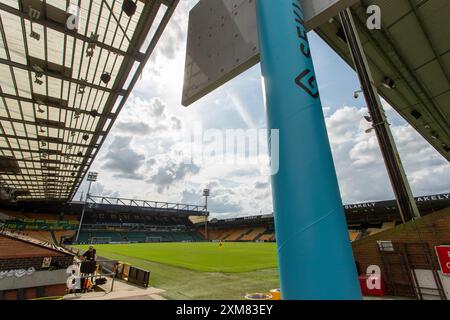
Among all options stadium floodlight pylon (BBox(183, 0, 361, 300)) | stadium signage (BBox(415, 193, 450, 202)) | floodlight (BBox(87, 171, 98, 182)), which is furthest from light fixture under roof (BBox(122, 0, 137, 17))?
floodlight (BBox(87, 171, 98, 182))

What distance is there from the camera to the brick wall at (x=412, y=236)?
22.4ft

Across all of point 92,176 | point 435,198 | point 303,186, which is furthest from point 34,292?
point 92,176

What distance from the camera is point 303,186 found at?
1.71 meters

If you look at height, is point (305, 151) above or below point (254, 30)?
below

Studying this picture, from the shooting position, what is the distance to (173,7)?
6.45 metres

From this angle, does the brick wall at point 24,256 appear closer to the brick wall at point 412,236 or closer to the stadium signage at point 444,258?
the brick wall at point 412,236

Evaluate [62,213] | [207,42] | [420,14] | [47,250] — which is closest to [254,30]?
[207,42]

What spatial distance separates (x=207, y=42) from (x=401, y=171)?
368 inches

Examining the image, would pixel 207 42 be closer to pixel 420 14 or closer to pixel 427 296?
pixel 420 14

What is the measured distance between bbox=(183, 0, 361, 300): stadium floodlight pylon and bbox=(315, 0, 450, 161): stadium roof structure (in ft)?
23.2

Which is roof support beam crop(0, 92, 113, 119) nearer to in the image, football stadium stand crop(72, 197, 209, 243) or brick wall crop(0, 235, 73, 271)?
brick wall crop(0, 235, 73, 271)

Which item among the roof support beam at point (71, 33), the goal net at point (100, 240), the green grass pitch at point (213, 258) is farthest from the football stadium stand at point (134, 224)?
the roof support beam at point (71, 33)

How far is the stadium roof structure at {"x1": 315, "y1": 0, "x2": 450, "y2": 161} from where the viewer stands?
693 cm

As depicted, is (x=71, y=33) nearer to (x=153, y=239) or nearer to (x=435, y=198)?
(x=435, y=198)
